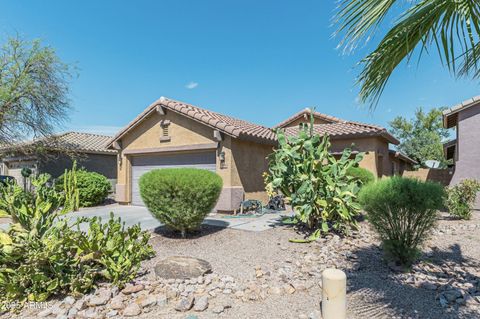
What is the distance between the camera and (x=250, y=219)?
10141 millimetres

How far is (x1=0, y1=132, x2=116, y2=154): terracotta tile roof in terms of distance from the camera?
18.7 meters

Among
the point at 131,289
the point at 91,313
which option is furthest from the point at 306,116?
the point at 91,313

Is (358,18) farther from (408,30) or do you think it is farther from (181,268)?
(181,268)

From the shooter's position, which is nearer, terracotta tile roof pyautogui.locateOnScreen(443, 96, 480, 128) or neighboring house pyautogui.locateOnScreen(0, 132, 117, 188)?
terracotta tile roof pyautogui.locateOnScreen(443, 96, 480, 128)

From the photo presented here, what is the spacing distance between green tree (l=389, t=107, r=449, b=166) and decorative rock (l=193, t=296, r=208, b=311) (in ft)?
121

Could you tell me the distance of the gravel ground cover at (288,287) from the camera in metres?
3.98

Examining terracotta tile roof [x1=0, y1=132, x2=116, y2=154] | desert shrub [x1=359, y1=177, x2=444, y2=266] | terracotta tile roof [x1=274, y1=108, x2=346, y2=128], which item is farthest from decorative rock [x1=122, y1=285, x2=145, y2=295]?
terracotta tile roof [x1=274, y1=108, x2=346, y2=128]

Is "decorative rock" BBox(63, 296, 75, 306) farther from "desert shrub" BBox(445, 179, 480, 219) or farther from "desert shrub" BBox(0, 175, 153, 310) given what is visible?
"desert shrub" BBox(445, 179, 480, 219)

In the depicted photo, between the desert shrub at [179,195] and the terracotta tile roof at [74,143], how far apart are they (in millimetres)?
10347

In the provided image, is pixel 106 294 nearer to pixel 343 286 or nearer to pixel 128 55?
pixel 343 286

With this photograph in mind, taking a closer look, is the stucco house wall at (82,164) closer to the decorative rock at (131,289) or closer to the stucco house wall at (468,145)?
the decorative rock at (131,289)

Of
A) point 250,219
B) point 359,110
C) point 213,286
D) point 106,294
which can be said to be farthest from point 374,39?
point 250,219

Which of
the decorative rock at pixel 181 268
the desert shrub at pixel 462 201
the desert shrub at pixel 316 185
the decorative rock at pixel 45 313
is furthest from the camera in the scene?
the desert shrub at pixel 462 201

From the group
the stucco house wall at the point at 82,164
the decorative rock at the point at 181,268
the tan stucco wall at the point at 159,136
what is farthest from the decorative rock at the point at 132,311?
the stucco house wall at the point at 82,164
